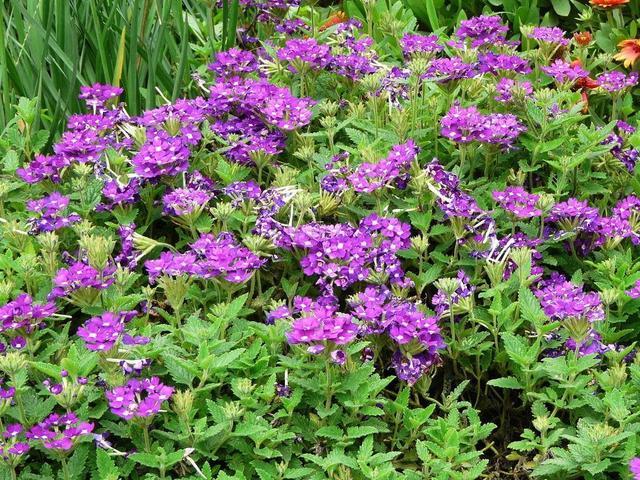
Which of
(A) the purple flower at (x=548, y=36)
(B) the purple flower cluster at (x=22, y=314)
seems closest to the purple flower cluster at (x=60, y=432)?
(B) the purple flower cluster at (x=22, y=314)

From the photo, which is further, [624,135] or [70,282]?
[624,135]

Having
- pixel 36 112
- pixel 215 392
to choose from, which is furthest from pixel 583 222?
pixel 36 112

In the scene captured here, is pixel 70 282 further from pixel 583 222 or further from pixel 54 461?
pixel 583 222

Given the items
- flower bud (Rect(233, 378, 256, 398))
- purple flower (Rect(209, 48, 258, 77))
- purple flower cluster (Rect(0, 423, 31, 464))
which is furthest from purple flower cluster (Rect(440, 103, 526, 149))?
purple flower cluster (Rect(0, 423, 31, 464))

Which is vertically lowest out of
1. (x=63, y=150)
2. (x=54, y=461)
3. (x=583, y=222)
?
(x=54, y=461)

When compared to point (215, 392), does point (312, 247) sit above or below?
above

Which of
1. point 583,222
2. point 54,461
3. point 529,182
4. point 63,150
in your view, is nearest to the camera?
point 54,461
